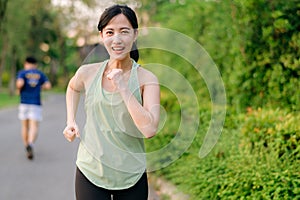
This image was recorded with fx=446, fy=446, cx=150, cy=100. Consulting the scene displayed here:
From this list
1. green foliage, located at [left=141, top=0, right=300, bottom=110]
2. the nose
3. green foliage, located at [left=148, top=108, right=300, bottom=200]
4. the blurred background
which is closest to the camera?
the nose

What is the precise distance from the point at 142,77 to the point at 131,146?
0.36 m

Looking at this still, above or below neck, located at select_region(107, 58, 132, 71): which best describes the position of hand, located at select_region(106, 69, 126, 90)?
below

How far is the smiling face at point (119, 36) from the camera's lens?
220 cm

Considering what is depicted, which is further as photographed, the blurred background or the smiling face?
the blurred background

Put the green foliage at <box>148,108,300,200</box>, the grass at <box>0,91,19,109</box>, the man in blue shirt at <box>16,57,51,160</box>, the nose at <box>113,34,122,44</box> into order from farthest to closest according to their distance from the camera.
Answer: the grass at <box>0,91,19,109</box> < the man in blue shirt at <box>16,57,51,160</box> < the green foliage at <box>148,108,300,200</box> < the nose at <box>113,34,122,44</box>

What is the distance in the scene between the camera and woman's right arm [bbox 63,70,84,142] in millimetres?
2326

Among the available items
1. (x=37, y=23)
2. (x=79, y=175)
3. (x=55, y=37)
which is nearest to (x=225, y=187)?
(x=79, y=175)

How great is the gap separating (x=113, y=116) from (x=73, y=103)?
281 mm

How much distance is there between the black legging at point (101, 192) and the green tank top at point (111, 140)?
40mm

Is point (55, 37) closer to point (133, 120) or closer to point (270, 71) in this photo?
point (270, 71)

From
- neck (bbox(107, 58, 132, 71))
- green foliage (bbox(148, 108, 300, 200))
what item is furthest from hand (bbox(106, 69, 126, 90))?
green foliage (bbox(148, 108, 300, 200))

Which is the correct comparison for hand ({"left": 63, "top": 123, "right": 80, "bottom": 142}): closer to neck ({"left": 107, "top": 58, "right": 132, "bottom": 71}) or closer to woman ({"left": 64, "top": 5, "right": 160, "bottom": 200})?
woman ({"left": 64, "top": 5, "right": 160, "bottom": 200})

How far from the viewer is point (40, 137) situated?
10852 mm

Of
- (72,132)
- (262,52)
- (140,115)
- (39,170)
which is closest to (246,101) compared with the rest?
(262,52)
